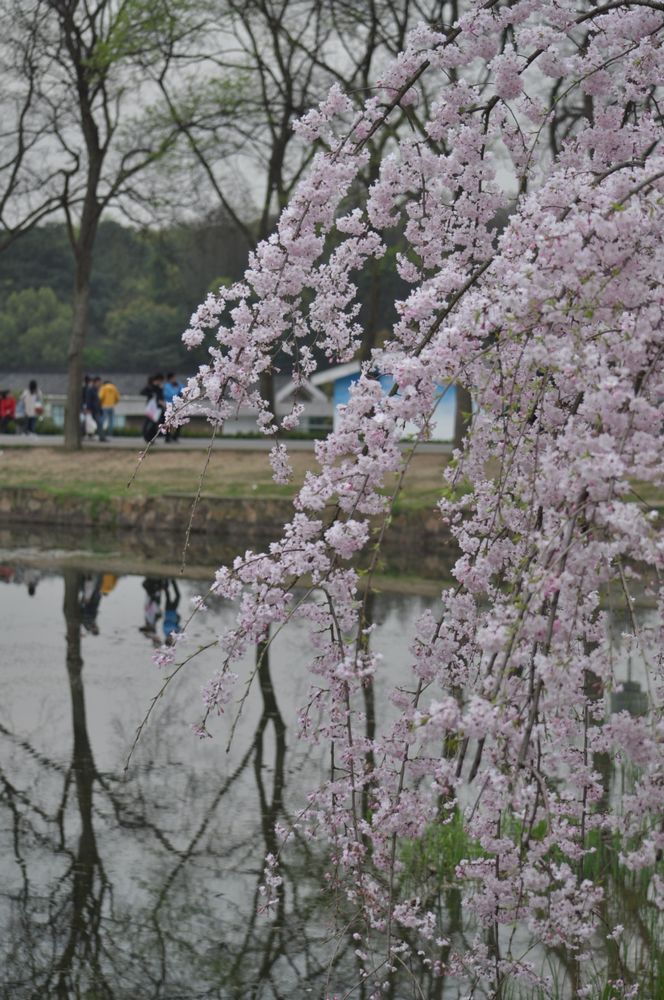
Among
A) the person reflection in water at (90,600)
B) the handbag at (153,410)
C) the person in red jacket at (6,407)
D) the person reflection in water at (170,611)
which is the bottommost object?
the person reflection in water at (90,600)

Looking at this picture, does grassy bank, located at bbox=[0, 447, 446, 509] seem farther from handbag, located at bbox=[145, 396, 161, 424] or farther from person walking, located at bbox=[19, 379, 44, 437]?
person walking, located at bbox=[19, 379, 44, 437]

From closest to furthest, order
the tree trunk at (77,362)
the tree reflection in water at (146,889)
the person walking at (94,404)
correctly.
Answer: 1. the tree reflection in water at (146,889)
2. the tree trunk at (77,362)
3. the person walking at (94,404)

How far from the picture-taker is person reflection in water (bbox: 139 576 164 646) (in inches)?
493

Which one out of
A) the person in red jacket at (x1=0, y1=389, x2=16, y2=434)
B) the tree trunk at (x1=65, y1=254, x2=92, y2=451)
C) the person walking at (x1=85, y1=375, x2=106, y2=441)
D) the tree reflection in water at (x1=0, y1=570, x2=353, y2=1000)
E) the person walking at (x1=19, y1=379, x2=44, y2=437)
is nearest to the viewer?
the tree reflection in water at (x1=0, y1=570, x2=353, y2=1000)

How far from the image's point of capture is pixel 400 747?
390 centimetres

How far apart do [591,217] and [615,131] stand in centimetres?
158

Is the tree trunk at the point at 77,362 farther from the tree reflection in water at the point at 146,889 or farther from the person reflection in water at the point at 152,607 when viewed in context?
the tree reflection in water at the point at 146,889

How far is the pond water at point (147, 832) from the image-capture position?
547 centimetres

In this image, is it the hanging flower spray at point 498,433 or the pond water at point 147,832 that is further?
the pond water at point 147,832

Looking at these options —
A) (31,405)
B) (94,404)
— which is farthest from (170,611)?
(31,405)

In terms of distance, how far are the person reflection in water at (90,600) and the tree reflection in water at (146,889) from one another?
436 centimetres

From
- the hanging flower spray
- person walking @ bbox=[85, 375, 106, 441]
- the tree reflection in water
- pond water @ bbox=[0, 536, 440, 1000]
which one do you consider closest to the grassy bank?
person walking @ bbox=[85, 375, 106, 441]

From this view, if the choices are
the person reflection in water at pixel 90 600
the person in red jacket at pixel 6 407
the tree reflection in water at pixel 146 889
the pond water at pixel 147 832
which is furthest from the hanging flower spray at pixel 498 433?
the person in red jacket at pixel 6 407

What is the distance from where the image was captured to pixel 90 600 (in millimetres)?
14414
